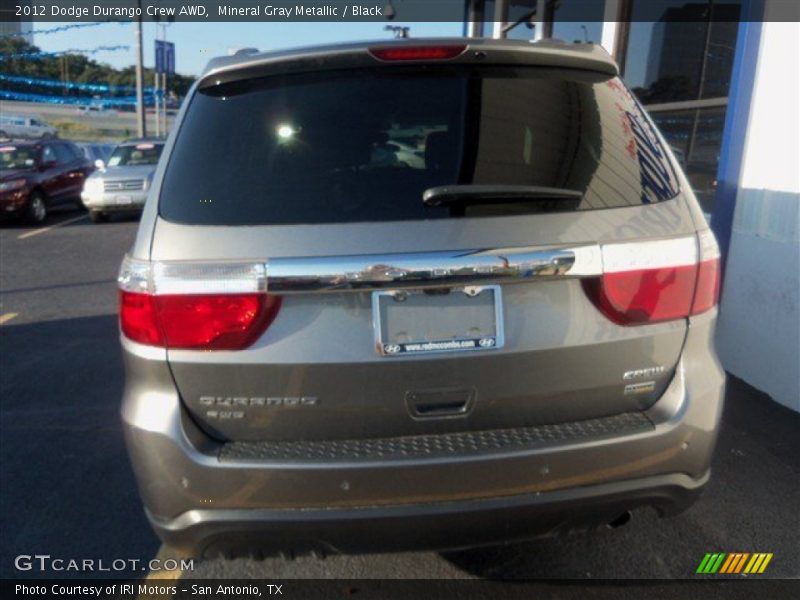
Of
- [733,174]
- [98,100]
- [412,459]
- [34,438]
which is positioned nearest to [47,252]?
[34,438]

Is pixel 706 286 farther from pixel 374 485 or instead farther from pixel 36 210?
pixel 36 210

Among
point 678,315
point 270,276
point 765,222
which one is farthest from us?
point 765,222

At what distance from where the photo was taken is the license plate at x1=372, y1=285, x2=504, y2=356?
7.20 feet

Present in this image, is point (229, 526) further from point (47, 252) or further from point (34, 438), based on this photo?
point (47, 252)

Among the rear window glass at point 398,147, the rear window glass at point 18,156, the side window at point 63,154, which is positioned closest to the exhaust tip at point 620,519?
the rear window glass at point 398,147

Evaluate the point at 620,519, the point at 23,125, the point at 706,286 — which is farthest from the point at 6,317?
the point at 23,125

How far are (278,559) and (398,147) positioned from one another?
5.44 feet

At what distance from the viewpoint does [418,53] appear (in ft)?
8.11

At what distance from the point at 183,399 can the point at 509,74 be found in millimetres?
1509

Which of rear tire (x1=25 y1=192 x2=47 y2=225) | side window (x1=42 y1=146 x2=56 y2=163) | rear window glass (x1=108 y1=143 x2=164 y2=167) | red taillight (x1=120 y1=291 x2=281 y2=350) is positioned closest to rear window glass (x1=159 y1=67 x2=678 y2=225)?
red taillight (x1=120 y1=291 x2=281 y2=350)

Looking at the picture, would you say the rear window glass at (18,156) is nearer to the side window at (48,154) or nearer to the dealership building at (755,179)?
the side window at (48,154)

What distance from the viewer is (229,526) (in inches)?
89.0

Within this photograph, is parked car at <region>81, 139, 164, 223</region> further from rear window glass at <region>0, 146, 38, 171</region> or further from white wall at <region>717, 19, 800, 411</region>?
white wall at <region>717, 19, 800, 411</region>

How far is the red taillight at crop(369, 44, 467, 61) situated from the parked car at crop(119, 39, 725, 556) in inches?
0.4
